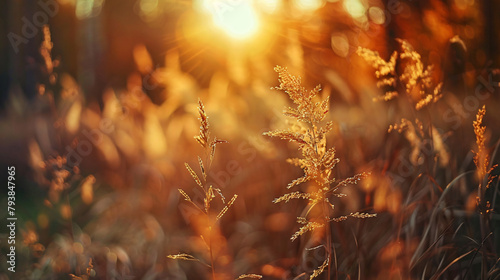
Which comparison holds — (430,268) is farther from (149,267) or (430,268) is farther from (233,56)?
(233,56)

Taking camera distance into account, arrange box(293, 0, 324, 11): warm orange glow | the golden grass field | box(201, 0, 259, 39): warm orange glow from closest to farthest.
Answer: the golden grass field
box(201, 0, 259, 39): warm orange glow
box(293, 0, 324, 11): warm orange glow

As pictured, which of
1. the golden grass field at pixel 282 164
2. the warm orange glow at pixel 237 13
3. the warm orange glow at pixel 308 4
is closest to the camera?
the golden grass field at pixel 282 164

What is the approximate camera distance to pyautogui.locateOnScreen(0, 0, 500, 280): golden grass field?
3.06ft

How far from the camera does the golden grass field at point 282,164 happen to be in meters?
0.93

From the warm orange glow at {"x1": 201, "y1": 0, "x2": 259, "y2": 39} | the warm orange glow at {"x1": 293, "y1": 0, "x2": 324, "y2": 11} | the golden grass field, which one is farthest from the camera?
the warm orange glow at {"x1": 293, "y1": 0, "x2": 324, "y2": 11}

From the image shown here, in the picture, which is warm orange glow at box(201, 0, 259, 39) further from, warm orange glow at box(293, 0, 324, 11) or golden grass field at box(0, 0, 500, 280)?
warm orange glow at box(293, 0, 324, 11)

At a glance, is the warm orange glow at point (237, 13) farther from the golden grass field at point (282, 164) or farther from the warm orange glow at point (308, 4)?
the warm orange glow at point (308, 4)

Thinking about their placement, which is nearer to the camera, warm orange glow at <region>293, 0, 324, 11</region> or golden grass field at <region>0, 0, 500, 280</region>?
golden grass field at <region>0, 0, 500, 280</region>

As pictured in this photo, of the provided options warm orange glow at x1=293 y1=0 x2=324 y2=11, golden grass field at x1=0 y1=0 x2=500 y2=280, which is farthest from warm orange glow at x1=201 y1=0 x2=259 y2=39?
warm orange glow at x1=293 y1=0 x2=324 y2=11

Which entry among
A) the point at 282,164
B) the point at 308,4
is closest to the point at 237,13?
the point at 308,4

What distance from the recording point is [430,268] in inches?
34.7

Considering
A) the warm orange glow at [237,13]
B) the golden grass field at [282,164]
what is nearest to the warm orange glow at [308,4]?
the golden grass field at [282,164]

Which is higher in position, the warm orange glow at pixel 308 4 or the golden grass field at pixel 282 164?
the warm orange glow at pixel 308 4

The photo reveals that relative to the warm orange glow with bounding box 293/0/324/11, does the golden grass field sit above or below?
below
